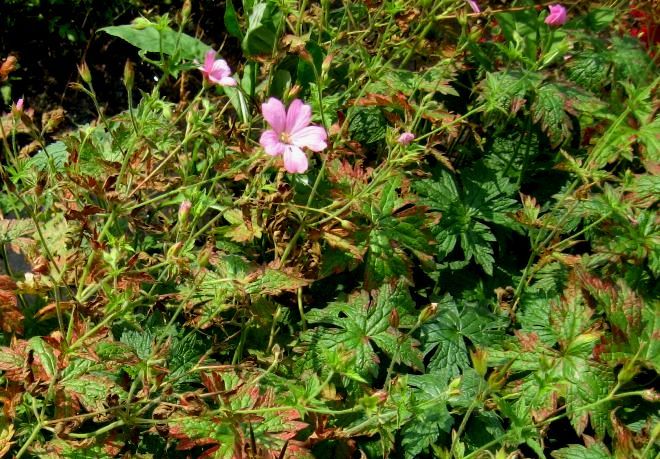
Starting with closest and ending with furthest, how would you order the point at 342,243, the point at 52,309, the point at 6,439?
the point at 6,439, the point at 52,309, the point at 342,243

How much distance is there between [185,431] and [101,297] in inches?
15.8

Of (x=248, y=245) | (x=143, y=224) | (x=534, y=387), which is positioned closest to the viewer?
(x=534, y=387)

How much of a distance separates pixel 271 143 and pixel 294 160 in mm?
59

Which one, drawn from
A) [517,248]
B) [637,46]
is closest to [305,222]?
[517,248]

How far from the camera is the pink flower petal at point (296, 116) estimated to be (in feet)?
5.11

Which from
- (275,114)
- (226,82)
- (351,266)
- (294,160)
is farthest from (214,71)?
(351,266)

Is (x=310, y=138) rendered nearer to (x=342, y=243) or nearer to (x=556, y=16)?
(x=342, y=243)

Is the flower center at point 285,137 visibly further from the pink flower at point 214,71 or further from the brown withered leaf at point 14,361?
the brown withered leaf at point 14,361

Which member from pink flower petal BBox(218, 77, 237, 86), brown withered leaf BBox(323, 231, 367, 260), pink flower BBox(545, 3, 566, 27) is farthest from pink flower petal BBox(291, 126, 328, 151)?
pink flower BBox(545, 3, 566, 27)

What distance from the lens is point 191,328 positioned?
1757 millimetres

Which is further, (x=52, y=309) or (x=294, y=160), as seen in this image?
(x=52, y=309)

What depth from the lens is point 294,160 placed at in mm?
1496

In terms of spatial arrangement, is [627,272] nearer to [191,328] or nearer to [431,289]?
[431,289]

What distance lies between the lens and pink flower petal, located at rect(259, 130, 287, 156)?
145 cm
